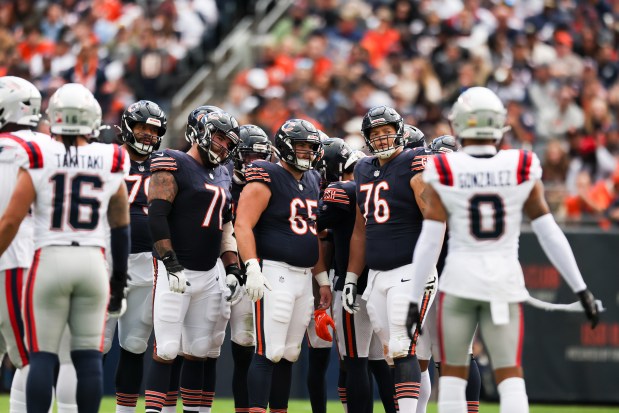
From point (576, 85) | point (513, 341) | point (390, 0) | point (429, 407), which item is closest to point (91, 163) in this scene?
point (513, 341)

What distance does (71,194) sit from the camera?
20.7 ft

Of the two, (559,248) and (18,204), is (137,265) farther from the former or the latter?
(559,248)

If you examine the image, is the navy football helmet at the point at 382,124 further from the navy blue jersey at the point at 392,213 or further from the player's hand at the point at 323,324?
the player's hand at the point at 323,324

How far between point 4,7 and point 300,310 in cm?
1158

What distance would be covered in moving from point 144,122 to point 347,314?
6.53 feet

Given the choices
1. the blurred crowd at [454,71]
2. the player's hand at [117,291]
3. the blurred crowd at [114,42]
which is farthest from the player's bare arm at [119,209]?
the blurred crowd at [114,42]

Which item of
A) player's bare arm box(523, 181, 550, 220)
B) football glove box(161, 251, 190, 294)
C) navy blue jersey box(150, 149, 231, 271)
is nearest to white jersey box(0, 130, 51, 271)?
football glove box(161, 251, 190, 294)

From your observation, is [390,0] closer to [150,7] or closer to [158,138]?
[150,7]

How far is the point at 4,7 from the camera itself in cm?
1783

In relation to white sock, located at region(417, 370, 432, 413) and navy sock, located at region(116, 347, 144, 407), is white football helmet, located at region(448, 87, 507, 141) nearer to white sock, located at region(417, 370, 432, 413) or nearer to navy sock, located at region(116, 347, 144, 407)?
white sock, located at region(417, 370, 432, 413)

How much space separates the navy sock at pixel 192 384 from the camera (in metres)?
8.05

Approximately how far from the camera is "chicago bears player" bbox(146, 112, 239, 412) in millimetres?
7762

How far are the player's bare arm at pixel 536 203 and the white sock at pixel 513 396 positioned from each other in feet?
3.00

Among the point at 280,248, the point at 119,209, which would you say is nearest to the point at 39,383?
the point at 119,209
